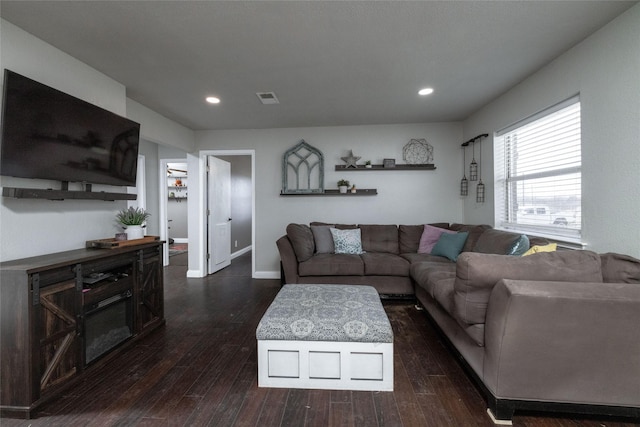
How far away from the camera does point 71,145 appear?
6.58ft

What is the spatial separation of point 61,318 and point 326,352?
1.66 meters

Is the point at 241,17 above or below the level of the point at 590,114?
above

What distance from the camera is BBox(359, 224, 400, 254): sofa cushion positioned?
3.81 m

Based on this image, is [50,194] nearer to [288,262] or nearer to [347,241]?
[288,262]

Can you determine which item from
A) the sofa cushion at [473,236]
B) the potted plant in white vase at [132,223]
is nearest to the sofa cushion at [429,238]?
the sofa cushion at [473,236]

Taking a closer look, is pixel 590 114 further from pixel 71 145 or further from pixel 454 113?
pixel 71 145

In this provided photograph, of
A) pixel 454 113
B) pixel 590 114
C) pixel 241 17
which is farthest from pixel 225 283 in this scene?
pixel 590 114

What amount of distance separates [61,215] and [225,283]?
2.29 meters

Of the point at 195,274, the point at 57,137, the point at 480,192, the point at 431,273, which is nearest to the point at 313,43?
the point at 57,137

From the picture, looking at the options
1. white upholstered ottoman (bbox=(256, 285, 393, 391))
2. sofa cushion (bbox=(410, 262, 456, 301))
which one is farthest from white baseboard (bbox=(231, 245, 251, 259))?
white upholstered ottoman (bbox=(256, 285, 393, 391))

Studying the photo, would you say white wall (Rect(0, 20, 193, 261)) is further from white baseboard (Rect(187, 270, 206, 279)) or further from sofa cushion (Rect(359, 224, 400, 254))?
sofa cushion (Rect(359, 224, 400, 254))

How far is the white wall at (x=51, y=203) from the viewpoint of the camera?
5.86 feet

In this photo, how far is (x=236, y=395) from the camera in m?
1.66

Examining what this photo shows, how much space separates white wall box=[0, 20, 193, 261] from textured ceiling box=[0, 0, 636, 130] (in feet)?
0.37
